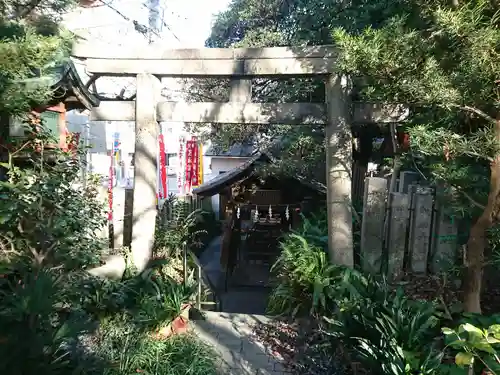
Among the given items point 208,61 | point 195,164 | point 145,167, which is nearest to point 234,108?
point 208,61

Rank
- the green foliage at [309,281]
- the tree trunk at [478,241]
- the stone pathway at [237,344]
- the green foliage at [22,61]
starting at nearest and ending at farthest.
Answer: the green foliage at [22,61]
the tree trunk at [478,241]
the stone pathway at [237,344]
the green foliage at [309,281]

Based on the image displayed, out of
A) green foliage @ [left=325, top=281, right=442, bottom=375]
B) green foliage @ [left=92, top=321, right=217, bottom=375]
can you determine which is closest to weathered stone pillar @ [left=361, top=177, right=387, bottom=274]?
green foliage @ [left=325, top=281, right=442, bottom=375]

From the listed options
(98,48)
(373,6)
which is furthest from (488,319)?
(98,48)

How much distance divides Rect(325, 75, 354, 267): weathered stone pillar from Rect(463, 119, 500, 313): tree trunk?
6.26 feet

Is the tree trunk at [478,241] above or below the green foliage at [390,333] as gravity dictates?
above

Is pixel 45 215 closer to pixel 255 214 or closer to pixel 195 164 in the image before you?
pixel 255 214

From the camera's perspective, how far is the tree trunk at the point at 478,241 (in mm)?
3461

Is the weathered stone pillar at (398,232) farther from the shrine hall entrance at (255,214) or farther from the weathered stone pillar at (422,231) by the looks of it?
the shrine hall entrance at (255,214)

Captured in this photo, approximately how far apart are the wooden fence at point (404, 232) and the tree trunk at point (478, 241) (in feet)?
5.61

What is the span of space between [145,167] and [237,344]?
2.90 meters

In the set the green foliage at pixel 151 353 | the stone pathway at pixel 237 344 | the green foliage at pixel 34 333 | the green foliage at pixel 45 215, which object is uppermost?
the green foliage at pixel 45 215

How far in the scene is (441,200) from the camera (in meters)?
5.28

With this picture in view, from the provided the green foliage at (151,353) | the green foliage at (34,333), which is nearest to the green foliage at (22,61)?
the green foliage at (34,333)

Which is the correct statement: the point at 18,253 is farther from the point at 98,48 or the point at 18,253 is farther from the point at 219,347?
the point at 98,48
